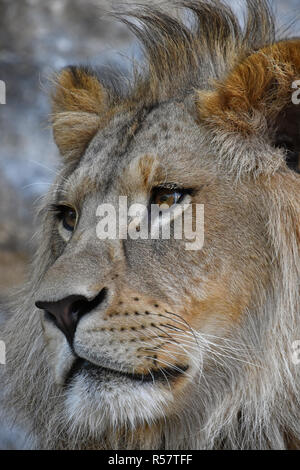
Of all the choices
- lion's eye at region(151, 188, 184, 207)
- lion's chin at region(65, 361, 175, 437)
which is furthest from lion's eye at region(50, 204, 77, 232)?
lion's chin at region(65, 361, 175, 437)

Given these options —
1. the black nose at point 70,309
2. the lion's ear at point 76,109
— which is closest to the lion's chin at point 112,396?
the black nose at point 70,309

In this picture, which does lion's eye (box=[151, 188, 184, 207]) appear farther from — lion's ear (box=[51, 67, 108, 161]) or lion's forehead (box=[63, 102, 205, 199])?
lion's ear (box=[51, 67, 108, 161])

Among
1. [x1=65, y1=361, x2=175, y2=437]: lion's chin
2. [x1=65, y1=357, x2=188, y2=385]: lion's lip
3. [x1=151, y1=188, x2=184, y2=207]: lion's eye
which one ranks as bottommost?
[x1=65, y1=361, x2=175, y2=437]: lion's chin

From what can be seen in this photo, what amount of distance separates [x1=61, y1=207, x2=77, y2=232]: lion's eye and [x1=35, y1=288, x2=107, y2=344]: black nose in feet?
2.30

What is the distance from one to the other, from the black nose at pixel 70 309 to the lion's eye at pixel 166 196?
43 centimetres

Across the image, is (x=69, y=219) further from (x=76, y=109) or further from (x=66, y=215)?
(x=76, y=109)

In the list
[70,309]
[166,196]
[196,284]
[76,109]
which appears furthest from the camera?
[76,109]

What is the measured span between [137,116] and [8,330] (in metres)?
1.15

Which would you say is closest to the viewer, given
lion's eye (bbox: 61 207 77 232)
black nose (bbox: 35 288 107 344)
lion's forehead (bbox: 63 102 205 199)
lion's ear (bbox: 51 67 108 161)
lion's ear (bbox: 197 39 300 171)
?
black nose (bbox: 35 288 107 344)

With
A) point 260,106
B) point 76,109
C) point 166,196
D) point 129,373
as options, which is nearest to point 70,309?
point 129,373

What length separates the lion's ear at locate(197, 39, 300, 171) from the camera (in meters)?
2.57

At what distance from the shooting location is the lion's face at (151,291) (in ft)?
7.82

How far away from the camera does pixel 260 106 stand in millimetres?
2670

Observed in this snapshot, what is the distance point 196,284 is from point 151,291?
0.15 meters
